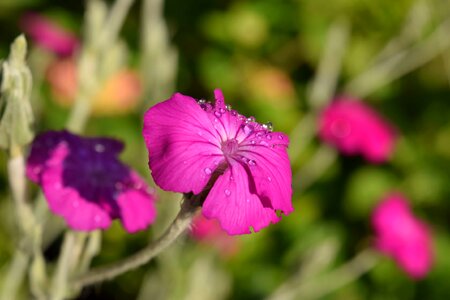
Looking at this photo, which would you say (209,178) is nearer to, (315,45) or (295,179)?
(295,179)

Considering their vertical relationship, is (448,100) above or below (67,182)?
above

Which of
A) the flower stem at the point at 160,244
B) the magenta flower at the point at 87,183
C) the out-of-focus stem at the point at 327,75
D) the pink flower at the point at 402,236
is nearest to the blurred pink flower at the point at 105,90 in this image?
the out-of-focus stem at the point at 327,75

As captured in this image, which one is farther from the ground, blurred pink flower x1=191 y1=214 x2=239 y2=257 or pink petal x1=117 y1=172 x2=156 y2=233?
blurred pink flower x1=191 y1=214 x2=239 y2=257

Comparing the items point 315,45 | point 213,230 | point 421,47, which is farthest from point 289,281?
point 315,45

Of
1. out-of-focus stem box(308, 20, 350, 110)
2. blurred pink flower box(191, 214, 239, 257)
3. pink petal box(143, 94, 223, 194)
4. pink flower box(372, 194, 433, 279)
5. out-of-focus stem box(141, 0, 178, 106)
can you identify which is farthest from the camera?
out-of-focus stem box(308, 20, 350, 110)

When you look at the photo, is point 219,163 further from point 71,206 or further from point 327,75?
point 327,75

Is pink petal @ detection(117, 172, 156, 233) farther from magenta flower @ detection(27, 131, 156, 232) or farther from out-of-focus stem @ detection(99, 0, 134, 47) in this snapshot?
out-of-focus stem @ detection(99, 0, 134, 47)

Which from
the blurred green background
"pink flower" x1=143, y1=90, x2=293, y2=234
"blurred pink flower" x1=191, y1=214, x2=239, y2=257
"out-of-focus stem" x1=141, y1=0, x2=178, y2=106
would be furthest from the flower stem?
the blurred green background
